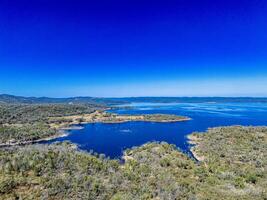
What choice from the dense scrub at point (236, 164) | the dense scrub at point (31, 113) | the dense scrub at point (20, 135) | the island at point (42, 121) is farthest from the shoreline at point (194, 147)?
the dense scrub at point (31, 113)

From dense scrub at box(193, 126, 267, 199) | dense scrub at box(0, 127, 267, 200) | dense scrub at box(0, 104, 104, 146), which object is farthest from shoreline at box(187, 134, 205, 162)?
dense scrub at box(0, 104, 104, 146)

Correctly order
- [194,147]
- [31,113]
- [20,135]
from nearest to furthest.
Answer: [194,147] < [20,135] < [31,113]

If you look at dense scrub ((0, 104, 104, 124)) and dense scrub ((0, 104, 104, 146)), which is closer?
dense scrub ((0, 104, 104, 146))

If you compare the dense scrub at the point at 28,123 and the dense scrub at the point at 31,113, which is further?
the dense scrub at the point at 31,113

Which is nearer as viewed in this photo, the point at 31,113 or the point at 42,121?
the point at 42,121

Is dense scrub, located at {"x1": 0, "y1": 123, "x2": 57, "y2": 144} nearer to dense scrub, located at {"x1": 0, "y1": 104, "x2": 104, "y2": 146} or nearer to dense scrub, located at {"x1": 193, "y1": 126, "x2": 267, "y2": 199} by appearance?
dense scrub, located at {"x1": 0, "y1": 104, "x2": 104, "y2": 146}

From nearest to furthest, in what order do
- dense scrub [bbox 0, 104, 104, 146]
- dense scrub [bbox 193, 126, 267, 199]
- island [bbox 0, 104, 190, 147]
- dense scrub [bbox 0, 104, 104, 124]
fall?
dense scrub [bbox 193, 126, 267, 199], dense scrub [bbox 0, 104, 104, 146], island [bbox 0, 104, 190, 147], dense scrub [bbox 0, 104, 104, 124]

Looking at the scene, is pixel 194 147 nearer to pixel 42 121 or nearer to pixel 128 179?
pixel 128 179

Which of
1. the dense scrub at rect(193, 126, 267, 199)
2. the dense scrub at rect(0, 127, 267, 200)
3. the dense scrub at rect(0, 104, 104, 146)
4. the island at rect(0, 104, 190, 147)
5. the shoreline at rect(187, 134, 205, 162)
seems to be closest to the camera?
the dense scrub at rect(0, 127, 267, 200)

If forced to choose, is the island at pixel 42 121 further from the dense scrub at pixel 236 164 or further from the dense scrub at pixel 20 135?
the dense scrub at pixel 236 164

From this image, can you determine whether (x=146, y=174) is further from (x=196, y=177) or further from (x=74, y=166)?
(x=74, y=166)

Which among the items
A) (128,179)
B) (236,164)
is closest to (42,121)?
(236,164)

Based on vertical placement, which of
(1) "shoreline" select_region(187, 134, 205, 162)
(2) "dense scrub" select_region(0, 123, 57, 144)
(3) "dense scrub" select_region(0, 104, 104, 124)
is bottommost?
(1) "shoreline" select_region(187, 134, 205, 162)
